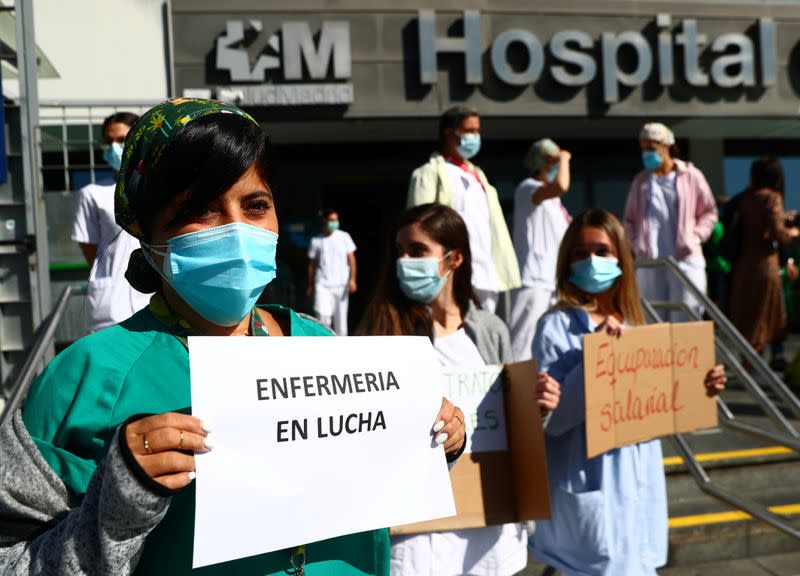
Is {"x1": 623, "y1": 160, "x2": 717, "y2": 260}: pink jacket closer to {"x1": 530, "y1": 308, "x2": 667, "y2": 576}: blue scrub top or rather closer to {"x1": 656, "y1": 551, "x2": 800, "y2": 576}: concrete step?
{"x1": 656, "y1": 551, "x2": 800, "y2": 576}: concrete step

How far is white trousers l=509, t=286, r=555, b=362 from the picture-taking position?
17.7 ft

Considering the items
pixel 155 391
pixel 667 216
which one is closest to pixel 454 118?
pixel 667 216

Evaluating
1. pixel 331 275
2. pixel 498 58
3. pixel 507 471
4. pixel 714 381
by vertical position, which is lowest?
pixel 507 471

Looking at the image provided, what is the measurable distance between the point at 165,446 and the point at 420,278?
72.7 inches

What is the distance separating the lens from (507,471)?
252 cm

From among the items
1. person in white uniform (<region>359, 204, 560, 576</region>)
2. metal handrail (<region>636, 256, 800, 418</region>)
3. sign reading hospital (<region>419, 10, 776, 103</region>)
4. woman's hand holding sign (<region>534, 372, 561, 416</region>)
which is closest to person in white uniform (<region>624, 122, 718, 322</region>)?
metal handrail (<region>636, 256, 800, 418</region>)

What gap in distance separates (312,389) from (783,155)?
1496 centimetres

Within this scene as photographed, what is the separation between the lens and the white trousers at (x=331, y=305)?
977 centimetres

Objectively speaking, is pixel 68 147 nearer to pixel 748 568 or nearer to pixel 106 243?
pixel 106 243

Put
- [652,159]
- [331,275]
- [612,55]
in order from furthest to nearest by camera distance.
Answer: [612,55]
[331,275]
[652,159]

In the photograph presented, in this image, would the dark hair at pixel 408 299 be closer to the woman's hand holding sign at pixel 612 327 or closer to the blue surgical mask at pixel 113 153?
the woman's hand holding sign at pixel 612 327

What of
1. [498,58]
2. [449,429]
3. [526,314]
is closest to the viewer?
[449,429]

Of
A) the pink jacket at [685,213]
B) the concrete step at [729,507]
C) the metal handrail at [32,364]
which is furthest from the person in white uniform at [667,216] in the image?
the metal handrail at [32,364]

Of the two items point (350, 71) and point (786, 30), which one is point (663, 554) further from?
point (786, 30)
